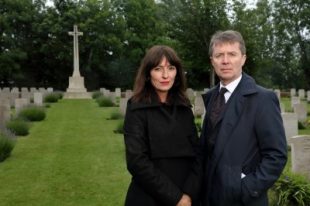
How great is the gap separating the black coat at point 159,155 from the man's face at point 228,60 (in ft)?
1.23

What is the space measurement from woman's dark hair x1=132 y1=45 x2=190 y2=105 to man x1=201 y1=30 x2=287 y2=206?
265 millimetres

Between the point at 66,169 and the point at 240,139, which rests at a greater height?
the point at 240,139

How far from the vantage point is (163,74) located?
3283 millimetres

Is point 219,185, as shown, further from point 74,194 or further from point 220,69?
point 74,194

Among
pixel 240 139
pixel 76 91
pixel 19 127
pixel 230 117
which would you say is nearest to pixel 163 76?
pixel 230 117

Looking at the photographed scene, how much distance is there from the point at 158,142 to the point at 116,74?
4362 centimetres

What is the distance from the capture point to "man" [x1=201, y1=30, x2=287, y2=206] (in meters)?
3.05

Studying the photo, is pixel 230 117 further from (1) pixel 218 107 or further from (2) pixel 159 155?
(2) pixel 159 155

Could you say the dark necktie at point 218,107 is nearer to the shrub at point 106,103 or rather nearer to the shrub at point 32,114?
the shrub at point 32,114

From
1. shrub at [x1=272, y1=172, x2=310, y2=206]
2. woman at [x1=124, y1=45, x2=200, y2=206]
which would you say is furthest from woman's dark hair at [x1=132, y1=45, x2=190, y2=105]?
shrub at [x1=272, y1=172, x2=310, y2=206]

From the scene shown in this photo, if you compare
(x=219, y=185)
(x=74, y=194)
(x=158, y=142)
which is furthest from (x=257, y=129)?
(x=74, y=194)

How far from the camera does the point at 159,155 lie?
320 cm

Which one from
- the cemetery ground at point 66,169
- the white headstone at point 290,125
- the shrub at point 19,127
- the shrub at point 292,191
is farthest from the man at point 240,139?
the shrub at point 19,127

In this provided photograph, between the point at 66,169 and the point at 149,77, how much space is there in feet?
19.0
